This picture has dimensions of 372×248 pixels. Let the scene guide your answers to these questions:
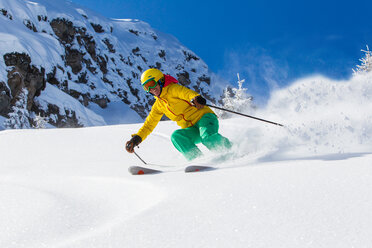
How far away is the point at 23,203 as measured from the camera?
199 cm

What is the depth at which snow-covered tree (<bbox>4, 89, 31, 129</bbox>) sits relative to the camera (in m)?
34.9

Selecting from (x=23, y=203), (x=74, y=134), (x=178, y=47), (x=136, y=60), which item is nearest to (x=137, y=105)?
(x=136, y=60)

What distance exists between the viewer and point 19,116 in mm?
37406

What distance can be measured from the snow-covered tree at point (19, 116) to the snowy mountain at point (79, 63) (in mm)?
741

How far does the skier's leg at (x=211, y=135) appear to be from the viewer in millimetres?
3688

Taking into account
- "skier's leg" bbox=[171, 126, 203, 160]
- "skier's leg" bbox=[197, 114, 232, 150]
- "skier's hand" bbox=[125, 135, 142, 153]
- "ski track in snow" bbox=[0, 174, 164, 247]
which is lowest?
"ski track in snow" bbox=[0, 174, 164, 247]

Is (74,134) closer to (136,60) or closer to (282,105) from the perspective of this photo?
(282,105)

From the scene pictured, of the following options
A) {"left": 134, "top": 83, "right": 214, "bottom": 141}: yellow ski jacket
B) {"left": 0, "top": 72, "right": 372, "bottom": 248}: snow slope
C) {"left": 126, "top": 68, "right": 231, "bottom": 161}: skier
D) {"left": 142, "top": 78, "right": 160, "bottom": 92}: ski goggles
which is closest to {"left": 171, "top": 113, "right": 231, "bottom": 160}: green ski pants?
{"left": 126, "top": 68, "right": 231, "bottom": 161}: skier

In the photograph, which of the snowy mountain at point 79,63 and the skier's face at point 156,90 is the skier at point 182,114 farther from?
the snowy mountain at point 79,63

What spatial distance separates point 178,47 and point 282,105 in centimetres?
14364

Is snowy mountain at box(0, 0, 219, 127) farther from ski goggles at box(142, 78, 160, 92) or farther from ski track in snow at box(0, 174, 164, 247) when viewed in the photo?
ski track in snow at box(0, 174, 164, 247)

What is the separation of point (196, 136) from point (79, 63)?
83.2 meters

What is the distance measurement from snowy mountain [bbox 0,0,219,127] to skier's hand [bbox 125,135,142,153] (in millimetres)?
28007

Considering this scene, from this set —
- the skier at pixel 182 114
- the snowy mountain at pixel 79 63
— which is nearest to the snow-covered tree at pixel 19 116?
the snowy mountain at pixel 79 63
